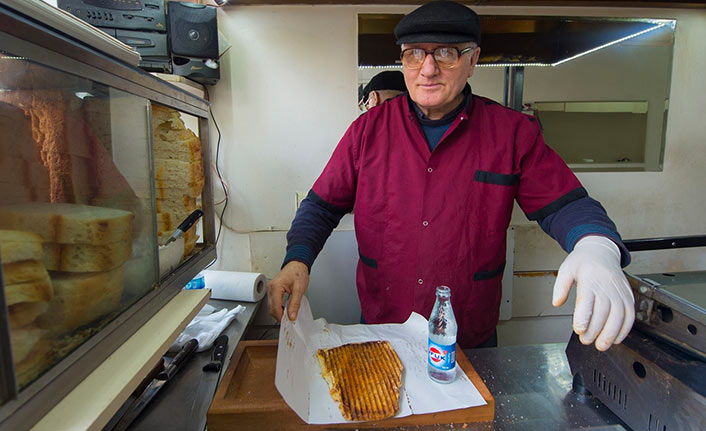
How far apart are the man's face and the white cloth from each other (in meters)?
1.22

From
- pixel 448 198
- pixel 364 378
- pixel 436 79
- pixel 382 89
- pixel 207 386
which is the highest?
pixel 382 89

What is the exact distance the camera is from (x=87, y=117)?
2.71 ft

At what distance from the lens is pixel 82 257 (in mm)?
711

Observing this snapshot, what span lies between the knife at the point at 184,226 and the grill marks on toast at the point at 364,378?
0.54m

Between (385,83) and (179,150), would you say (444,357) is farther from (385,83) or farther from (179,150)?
(385,83)

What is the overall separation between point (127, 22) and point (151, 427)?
1.67 m

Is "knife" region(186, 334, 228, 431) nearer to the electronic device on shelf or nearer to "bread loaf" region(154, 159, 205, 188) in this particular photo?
"bread loaf" region(154, 159, 205, 188)

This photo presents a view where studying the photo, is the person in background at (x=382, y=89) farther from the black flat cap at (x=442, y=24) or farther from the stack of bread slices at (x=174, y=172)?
the stack of bread slices at (x=174, y=172)

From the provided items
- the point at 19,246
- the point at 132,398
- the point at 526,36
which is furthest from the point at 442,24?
the point at 132,398

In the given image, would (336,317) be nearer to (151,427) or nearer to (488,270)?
(488,270)

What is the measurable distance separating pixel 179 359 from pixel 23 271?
76cm

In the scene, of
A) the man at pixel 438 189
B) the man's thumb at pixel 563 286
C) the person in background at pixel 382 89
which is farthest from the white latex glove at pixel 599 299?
→ the person in background at pixel 382 89

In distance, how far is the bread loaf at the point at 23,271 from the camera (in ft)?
1.70

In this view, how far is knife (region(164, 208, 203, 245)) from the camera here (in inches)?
42.6
